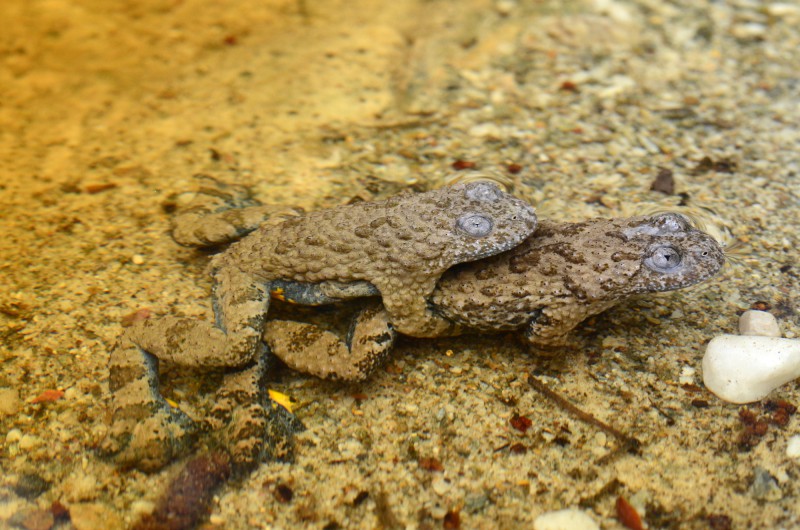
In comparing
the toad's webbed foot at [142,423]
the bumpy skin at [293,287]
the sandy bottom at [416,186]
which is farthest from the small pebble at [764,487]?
the toad's webbed foot at [142,423]

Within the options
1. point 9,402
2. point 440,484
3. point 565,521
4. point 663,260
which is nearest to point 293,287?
point 440,484

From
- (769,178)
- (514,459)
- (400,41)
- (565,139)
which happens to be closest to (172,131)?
(400,41)

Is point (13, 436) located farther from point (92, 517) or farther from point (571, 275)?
point (571, 275)

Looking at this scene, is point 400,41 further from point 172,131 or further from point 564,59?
point 172,131

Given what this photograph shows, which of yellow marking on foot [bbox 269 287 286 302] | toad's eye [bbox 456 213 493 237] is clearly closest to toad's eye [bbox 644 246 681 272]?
toad's eye [bbox 456 213 493 237]

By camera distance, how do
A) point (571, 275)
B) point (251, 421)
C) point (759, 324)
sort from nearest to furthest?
point (251, 421) → point (571, 275) → point (759, 324)

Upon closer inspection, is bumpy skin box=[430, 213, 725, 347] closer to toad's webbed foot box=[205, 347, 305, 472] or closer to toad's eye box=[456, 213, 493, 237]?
toad's eye box=[456, 213, 493, 237]
